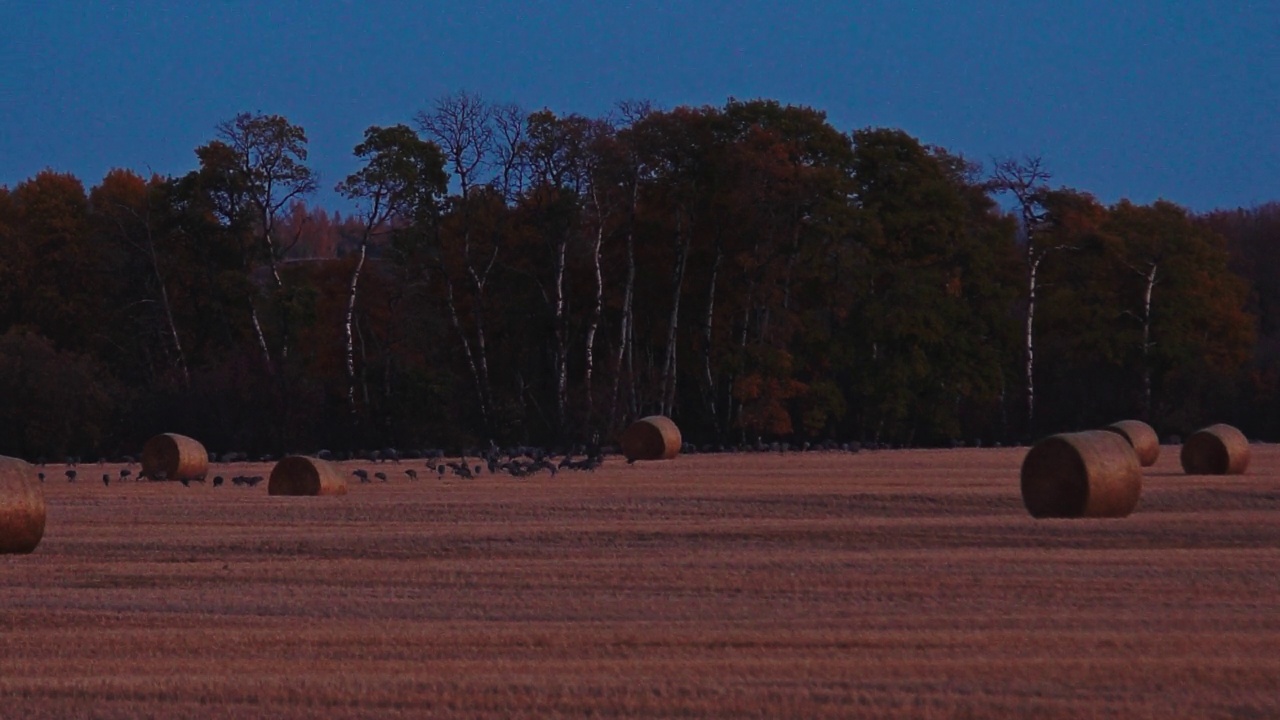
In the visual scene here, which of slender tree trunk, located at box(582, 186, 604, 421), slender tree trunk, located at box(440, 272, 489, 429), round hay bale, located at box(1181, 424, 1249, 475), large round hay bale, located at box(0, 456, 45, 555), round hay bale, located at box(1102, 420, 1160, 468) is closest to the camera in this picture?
large round hay bale, located at box(0, 456, 45, 555)

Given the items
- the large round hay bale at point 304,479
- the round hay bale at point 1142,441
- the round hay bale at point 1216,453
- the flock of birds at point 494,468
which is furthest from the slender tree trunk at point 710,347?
the large round hay bale at point 304,479

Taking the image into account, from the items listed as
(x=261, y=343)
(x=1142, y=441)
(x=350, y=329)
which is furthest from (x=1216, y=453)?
(x=261, y=343)

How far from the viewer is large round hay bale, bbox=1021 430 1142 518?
20.8m

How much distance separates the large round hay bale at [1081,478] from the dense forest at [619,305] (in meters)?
25.7

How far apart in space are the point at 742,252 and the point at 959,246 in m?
7.24

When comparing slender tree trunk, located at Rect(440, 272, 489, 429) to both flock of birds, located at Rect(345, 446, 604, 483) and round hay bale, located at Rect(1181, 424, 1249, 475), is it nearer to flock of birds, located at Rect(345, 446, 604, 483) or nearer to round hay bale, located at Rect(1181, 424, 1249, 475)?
flock of birds, located at Rect(345, 446, 604, 483)

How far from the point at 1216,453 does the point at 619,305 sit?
23.9 meters

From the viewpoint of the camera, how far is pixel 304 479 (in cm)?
2647

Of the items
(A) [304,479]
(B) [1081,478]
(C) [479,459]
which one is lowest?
(A) [304,479]

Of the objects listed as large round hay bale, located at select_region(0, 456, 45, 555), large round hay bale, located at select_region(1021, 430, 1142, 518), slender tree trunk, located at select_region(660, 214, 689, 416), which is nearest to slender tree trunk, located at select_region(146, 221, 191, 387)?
slender tree trunk, located at select_region(660, 214, 689, 416)

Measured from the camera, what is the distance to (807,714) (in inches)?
335

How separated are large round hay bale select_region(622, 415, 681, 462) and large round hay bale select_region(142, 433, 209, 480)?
10.1 m

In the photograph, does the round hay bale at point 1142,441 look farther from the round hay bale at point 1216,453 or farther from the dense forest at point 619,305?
the dense forest at point 619,305

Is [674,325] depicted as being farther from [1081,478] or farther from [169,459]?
[1081,478]
